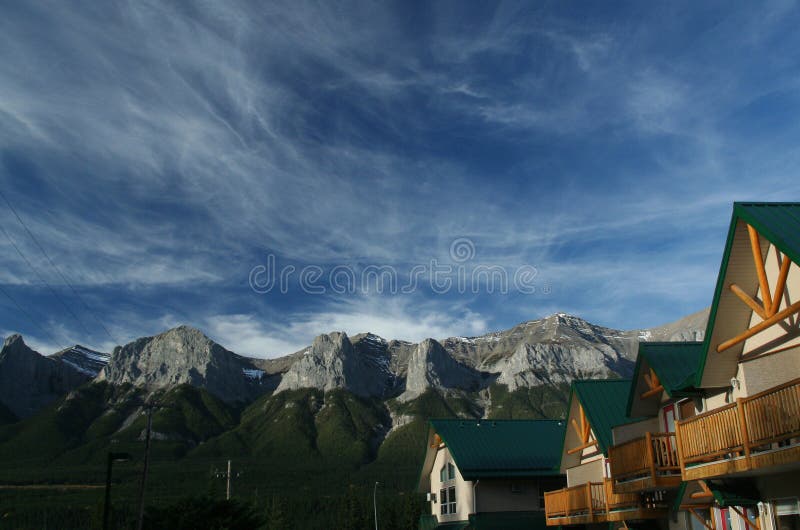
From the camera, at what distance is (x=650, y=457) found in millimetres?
19609

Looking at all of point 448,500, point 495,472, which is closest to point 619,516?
point 495,472

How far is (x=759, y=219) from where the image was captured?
48.8 feet

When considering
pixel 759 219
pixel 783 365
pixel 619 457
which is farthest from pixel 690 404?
pixel 759 219

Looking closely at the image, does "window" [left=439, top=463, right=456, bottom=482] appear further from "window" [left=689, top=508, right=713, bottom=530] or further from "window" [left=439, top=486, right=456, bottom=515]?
"window" [left=689, top=508, right=713, bottom=530]

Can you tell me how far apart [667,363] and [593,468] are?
351 inches

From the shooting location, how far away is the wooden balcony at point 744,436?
12.7 m

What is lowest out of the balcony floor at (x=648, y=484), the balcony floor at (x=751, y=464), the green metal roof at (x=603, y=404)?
the balcony floor at (x=648, y=484)

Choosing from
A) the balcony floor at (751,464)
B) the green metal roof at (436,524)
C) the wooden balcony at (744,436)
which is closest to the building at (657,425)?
the wooden balcony at (744,436)

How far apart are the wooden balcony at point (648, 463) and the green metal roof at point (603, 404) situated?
539 centimetres

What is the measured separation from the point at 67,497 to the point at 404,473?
83.5 metres

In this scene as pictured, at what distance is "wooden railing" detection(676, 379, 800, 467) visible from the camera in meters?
12.7

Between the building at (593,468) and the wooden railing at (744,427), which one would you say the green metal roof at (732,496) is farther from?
the building at (593,468)

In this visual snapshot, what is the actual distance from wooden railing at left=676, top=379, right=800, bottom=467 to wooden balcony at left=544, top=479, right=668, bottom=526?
23.6ft

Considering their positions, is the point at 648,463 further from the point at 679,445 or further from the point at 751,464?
the point at 751,464
